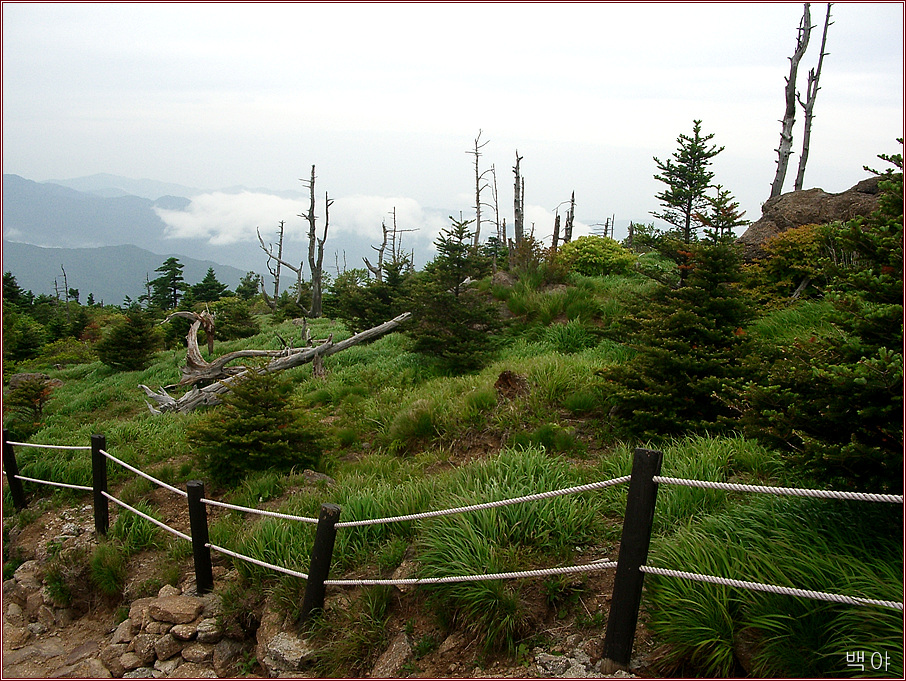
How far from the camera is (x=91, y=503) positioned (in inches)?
286

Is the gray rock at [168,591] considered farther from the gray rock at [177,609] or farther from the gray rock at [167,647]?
the gray rock at [167,647]

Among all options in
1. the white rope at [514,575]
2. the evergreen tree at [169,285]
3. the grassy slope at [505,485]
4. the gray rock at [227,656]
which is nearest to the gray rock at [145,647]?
the gray rock at [227,656]

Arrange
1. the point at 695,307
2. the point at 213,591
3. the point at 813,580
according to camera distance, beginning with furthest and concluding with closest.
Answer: the point at 695,307
the point at 213,591
the point at 813,580

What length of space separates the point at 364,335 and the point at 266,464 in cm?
739

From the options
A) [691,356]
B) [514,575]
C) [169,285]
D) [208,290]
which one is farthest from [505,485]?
[169,285]

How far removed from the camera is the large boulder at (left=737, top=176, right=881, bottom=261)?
13180 millimetres

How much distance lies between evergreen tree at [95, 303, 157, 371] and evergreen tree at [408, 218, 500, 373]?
11475 millimetres

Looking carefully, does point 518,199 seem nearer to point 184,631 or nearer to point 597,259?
point 597,259

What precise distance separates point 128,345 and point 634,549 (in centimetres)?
1940

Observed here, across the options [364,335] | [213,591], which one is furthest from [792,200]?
[213,591]

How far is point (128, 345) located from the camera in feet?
60.5

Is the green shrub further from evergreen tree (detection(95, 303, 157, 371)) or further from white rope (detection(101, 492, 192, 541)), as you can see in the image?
evergreen tree (detection(95, 303, 157, 371))

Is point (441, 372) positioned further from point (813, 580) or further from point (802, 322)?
point (813, 580)

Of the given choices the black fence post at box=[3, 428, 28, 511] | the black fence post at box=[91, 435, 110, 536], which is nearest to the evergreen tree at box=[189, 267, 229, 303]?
the black fence post at box=[3, 428, 28, 511]
